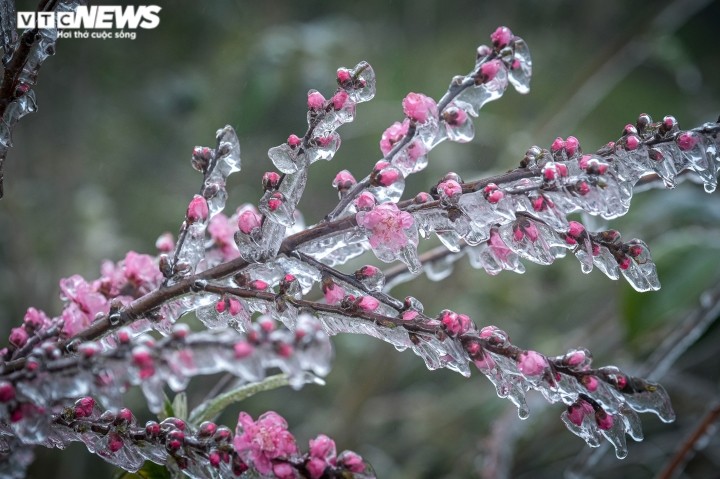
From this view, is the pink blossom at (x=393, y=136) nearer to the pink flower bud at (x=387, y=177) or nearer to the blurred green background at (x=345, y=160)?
the pink flower bud at (x=387, y=177)

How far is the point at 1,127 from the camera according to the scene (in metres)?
0.32

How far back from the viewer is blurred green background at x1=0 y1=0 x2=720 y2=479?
3.24 feet

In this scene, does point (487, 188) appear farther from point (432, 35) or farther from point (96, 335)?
point (432, 35)

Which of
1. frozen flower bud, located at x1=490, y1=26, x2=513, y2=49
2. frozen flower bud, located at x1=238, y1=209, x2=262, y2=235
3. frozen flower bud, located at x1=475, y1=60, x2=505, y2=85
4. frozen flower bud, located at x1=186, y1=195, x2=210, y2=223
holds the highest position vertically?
frozen flower bud, located at x1=490, y1=26, x2=513, y2=49

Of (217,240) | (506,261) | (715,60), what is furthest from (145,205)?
(715,60)

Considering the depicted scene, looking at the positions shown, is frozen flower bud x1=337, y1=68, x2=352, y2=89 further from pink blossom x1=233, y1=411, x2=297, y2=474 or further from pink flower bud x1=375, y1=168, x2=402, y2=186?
pink blossom x1=233, y1=411, x2=297, y2=474

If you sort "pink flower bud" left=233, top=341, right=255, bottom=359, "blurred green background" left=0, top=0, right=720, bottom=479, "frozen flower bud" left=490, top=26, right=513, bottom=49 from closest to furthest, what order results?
"pink flower bud" left=233, top=341, right=255, bottom=359, "frozen flower bud" left=490, top=26, right=513, bottom=49, "blurred green background" left=0, top=0, right=720, bottom=479

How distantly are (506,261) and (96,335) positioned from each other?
0.66 feet

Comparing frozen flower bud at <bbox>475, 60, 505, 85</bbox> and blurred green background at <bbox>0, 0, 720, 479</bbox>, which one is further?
blurred green background at <bbox>0, 0, 720, 479</bbox>

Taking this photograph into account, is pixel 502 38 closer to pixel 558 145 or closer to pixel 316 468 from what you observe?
pixel 558 145

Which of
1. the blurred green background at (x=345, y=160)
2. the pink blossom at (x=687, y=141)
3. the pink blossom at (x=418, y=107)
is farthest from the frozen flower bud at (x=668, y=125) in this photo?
the blurred green background at (x=345, y=160)

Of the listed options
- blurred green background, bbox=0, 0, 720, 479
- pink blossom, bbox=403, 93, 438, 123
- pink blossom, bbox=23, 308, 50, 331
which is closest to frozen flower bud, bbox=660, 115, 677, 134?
pink blossom, bbox=403, 93, 438, 123

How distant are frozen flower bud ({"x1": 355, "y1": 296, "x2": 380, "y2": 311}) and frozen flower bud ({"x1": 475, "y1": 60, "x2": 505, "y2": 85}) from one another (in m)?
0.12

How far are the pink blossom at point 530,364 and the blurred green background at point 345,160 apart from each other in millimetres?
638
